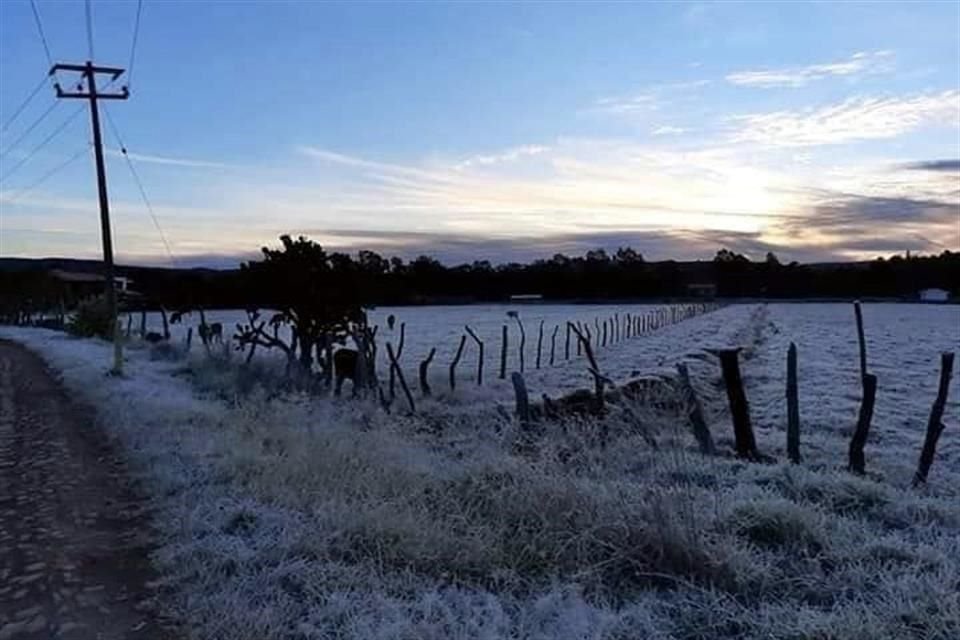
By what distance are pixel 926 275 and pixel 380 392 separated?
134m

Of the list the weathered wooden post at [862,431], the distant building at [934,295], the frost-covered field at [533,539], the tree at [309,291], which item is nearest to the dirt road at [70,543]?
the frost-covered field at [533,539]

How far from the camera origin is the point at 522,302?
13375 cm

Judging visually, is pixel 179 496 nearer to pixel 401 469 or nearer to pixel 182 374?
pixel 401 469

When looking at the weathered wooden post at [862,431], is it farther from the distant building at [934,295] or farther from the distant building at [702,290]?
the distant building at [702,290]

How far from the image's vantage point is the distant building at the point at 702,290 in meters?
141

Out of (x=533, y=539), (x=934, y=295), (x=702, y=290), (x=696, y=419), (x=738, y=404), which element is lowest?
(x=934, y=295)

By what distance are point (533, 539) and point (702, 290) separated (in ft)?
463

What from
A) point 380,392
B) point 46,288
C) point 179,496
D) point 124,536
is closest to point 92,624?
point 124,536

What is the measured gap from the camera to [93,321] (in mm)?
40312

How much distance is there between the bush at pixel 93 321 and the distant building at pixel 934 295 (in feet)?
350

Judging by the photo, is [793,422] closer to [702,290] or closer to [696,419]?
[696,419]

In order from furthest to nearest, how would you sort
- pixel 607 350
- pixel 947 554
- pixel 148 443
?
pixel 607 350, pixel 148 443, pixel 947 554

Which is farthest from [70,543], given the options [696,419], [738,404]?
[738,404]

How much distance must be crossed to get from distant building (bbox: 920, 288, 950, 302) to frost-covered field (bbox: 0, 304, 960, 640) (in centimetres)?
11926
